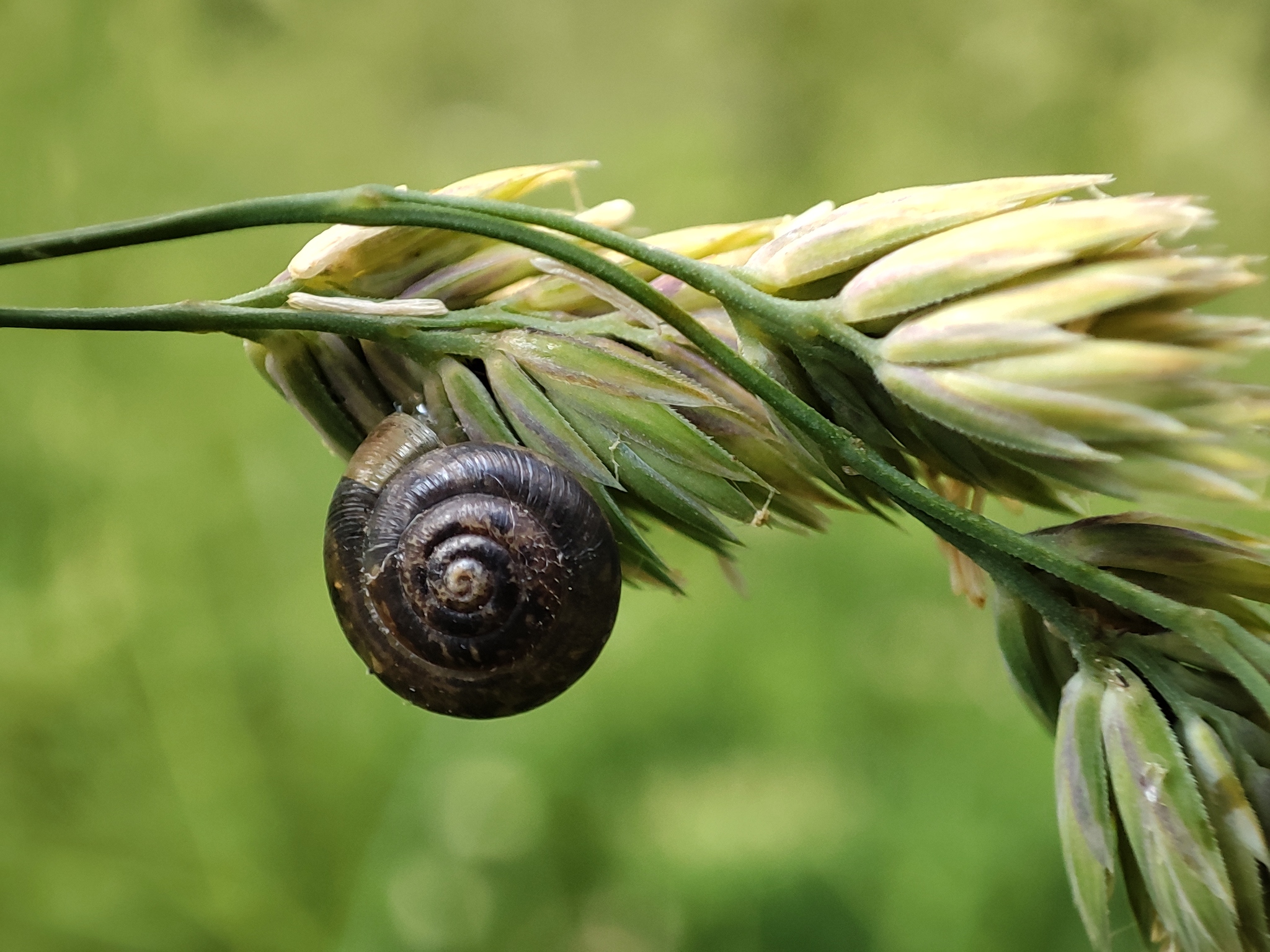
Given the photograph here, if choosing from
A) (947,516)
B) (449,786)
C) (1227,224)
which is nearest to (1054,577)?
(947,516)

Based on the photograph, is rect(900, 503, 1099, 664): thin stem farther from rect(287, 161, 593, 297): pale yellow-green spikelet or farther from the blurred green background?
the blurred green background

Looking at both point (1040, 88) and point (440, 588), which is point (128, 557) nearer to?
point (440, 588)

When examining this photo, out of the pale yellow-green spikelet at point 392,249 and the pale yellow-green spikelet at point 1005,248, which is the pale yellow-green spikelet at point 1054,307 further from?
the pale yellow-green spikelet at point 392,249

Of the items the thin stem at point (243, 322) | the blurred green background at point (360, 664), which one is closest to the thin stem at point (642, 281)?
the thin stem at point (243, 322)

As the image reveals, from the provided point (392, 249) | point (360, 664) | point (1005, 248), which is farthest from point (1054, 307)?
point (360, 664)

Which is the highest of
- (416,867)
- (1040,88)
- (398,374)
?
(1040,88)
